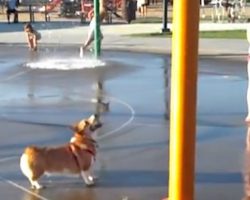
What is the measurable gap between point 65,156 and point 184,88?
227cm

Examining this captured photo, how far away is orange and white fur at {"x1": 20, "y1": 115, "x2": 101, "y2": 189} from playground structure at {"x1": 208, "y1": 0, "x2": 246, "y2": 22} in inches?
1186

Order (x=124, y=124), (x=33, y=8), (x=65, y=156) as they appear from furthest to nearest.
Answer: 1. (x=33, y=8)
2. (x=124, y=124)
3. (x=65, y=156)

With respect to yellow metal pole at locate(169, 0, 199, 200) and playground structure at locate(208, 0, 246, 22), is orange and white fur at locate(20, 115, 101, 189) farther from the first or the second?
playground structure at locate(208, 0, 246, 22)

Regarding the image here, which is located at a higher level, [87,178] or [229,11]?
[87,178]

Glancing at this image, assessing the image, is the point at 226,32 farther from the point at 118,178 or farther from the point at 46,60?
the point at 118,178

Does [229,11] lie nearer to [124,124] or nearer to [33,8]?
[33,8]

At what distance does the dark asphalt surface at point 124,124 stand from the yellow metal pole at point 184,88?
6.04ft

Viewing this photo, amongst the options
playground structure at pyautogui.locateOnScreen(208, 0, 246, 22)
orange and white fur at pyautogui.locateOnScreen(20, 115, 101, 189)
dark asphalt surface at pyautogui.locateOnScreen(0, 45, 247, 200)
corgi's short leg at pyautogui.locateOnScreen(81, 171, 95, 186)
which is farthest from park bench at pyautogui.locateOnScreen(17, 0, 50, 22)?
orange and white fur at pyautogui.locateOnScreen(20, 115, 101, 189)

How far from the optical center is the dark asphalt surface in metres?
7.54

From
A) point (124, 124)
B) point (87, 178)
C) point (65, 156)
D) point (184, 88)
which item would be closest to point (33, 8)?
point (124, 124)

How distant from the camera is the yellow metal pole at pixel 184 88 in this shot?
17.1 feet

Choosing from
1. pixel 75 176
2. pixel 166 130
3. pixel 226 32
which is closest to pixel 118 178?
pixel 75 176

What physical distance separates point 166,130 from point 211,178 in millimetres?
2521

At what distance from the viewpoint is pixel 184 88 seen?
17.2 feet
